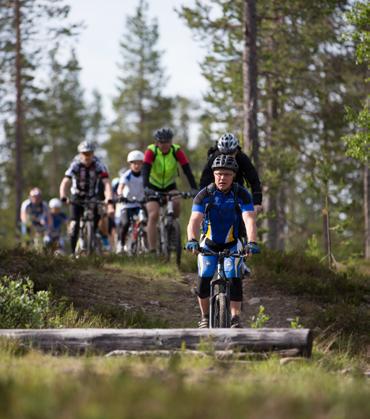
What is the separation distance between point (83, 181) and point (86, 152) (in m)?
0.62

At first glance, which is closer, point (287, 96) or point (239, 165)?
point (239, 165)

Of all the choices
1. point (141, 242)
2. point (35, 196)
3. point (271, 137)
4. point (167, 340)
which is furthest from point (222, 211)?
point (271, 137)

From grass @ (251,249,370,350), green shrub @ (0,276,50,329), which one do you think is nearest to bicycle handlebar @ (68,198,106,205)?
grass @ (251,249,370,350)

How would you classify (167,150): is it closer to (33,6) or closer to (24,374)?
(24,374)

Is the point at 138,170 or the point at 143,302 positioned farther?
the point at 138,170

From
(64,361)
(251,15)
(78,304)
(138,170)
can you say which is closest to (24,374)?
(64,361)

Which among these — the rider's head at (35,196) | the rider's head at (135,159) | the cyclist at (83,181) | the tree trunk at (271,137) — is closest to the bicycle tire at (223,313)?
the cyclist at (83,181)

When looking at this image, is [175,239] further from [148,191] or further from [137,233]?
[137,233]

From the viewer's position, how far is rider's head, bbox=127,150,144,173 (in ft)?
55.3

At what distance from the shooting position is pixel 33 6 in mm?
32406

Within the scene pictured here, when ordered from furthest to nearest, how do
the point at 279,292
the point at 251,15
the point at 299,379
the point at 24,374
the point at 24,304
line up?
the point at 251,15
the point at 279,292
the point at 24,304
the point at 299,379
the point at 24,374

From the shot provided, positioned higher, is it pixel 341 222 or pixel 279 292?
pixel 341 222

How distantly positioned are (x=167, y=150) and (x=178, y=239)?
1515 mm

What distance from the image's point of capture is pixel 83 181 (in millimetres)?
14820
